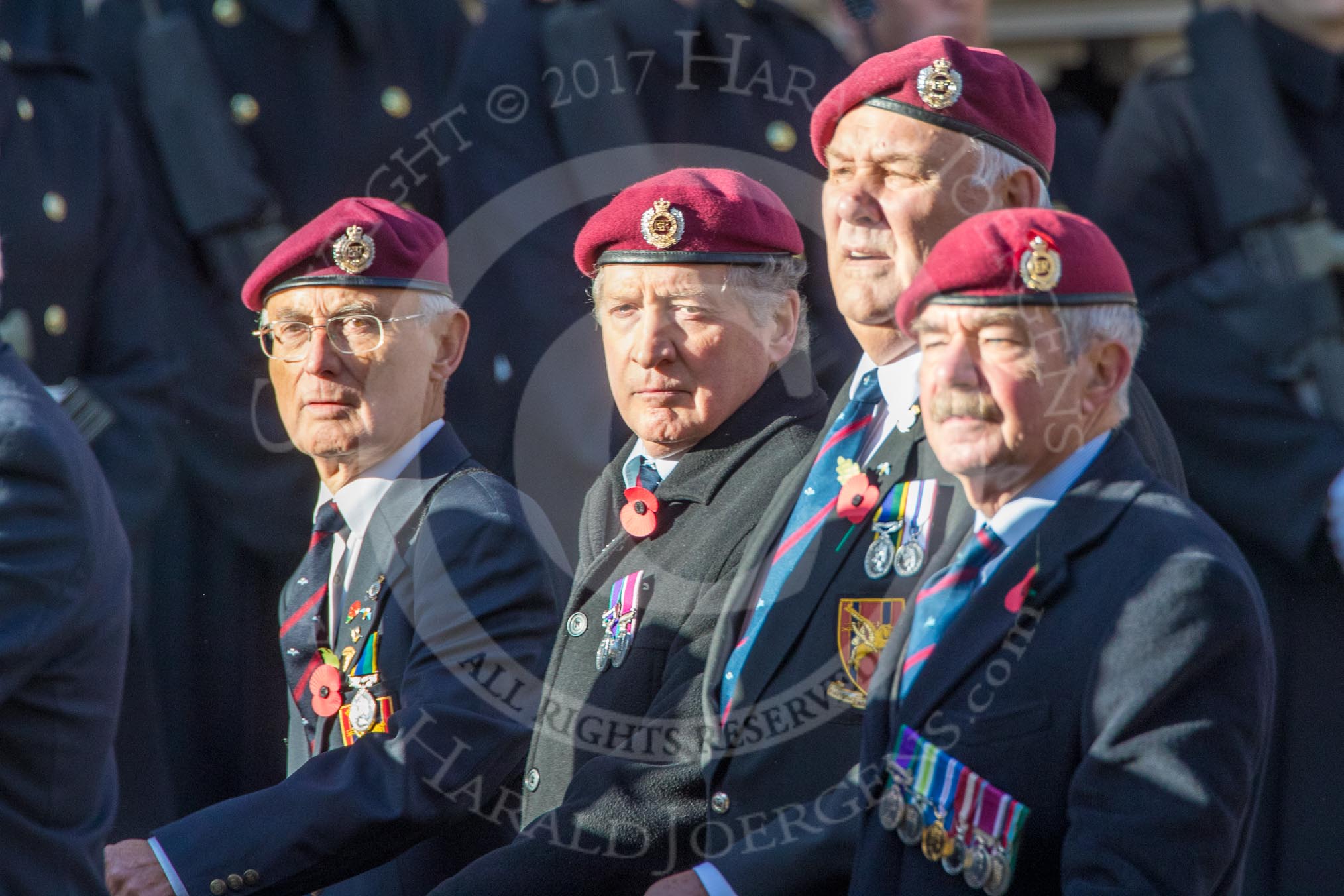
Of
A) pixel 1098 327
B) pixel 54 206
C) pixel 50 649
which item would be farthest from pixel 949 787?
pixel 54 206

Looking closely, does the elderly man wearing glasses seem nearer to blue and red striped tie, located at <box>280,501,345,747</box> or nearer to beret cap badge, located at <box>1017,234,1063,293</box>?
blue and red striped tie, located at <box>280,501,345,747</box>

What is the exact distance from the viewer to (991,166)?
2.93 m

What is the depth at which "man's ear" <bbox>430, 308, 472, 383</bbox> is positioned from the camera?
3.46m

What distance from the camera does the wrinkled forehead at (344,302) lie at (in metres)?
3.37

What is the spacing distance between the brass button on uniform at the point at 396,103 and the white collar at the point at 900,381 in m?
2.76

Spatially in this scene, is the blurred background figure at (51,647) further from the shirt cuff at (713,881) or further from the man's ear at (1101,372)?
the man's ear at (1101,372)

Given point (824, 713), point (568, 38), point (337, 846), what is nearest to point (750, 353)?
point (824, 713)

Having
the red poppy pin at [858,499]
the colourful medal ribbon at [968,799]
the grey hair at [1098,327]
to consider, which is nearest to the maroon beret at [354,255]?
the red poppy pin at [858,499]

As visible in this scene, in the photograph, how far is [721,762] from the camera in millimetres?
2854

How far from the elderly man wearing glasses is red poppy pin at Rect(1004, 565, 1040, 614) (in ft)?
3.28

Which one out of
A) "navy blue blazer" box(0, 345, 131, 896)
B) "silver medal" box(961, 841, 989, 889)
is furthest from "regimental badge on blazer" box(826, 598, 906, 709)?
"navy blue blazer" box(0, 345, 131, 896)

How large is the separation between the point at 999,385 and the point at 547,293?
2359 mm

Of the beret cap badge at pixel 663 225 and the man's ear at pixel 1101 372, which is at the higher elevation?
the beret cap badge at pixel 663 225

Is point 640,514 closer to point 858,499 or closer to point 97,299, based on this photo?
point 858,499
